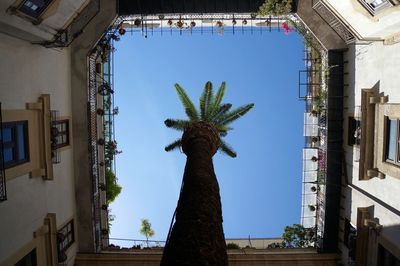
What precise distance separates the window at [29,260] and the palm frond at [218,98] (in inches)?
478

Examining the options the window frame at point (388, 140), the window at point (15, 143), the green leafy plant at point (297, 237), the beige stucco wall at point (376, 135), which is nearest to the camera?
the window at point (15, 143)

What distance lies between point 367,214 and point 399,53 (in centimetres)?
695

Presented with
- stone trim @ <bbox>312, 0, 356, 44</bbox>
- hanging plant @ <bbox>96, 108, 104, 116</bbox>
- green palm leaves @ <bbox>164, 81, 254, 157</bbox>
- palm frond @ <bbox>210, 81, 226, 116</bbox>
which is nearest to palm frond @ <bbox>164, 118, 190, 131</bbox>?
green palm leaves @ <bbox>164, 81, 254, 157</bbox>

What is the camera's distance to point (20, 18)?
13.8m

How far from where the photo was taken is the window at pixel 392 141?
15031 mm

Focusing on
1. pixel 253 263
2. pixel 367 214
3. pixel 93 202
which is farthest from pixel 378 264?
pixel 93 202

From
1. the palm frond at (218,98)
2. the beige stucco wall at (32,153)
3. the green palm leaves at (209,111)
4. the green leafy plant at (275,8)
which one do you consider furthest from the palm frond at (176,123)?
the green leafy plant at (275,8)

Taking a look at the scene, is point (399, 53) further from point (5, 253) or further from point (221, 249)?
point (5, 253)

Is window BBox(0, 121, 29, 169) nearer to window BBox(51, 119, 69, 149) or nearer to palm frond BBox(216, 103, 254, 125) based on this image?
window BBox(51, 119, 69, 149)

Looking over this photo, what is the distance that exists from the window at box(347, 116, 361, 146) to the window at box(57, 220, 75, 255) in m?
13.9

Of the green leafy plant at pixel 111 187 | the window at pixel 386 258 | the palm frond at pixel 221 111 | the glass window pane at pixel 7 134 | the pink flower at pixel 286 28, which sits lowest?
the window at pixel 386 258

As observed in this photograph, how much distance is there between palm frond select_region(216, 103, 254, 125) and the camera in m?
24.0

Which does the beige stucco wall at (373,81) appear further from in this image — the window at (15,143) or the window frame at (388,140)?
the window at (15,143)

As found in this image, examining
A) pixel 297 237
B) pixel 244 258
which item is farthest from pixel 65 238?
pixel 297 237
